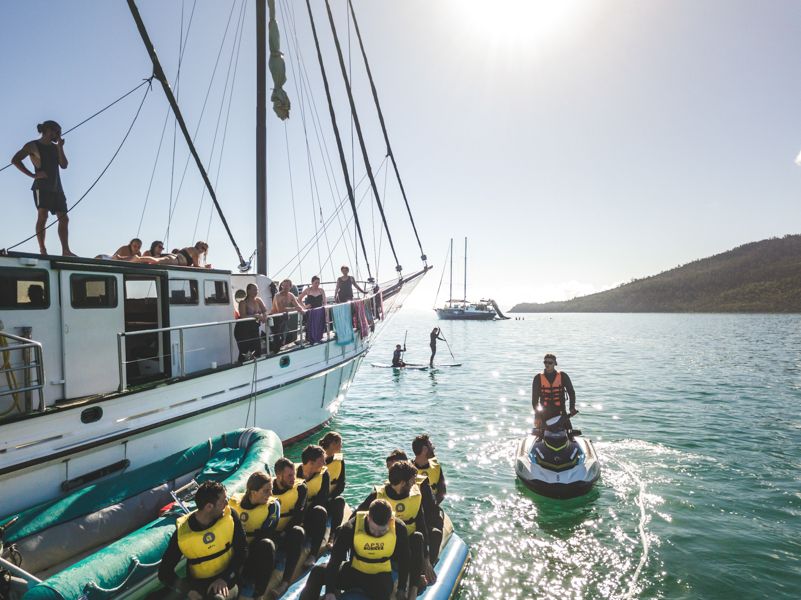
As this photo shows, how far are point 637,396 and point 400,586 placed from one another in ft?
63.9

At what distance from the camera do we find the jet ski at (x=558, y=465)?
937 centimetres

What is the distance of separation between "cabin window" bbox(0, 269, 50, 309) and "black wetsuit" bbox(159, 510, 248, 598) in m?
4.71

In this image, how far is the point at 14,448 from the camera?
6.35m

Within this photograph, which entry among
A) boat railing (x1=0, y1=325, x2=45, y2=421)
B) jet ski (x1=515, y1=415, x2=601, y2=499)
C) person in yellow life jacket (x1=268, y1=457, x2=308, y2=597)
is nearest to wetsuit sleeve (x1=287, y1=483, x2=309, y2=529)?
person in yellow life jacket (x1=268, y1=457, x2=308, y2=597)

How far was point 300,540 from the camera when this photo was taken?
548 cm

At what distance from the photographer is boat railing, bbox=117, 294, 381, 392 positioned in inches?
343

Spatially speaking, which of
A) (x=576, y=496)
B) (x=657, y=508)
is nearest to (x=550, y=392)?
(x=576, y=496)

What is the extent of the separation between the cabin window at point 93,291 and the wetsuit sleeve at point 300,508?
4.98 m

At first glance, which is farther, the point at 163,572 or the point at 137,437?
the point at 137,437

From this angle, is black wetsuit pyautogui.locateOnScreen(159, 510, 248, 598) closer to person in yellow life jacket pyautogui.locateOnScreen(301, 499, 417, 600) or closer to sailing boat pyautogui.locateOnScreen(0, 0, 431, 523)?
person in yellow life jacket pyautogui.locateOnScreen(301, 499, 417, 600)

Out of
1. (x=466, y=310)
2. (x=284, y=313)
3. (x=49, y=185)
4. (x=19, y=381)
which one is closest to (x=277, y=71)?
(x=284, y=313)

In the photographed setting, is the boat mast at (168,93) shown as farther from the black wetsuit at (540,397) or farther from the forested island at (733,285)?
the forested island at (733,285)

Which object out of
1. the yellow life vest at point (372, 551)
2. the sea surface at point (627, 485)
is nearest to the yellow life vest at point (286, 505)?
the yellow life vest at point (372, 551)

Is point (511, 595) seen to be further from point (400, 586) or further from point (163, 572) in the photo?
point (163, 572)
